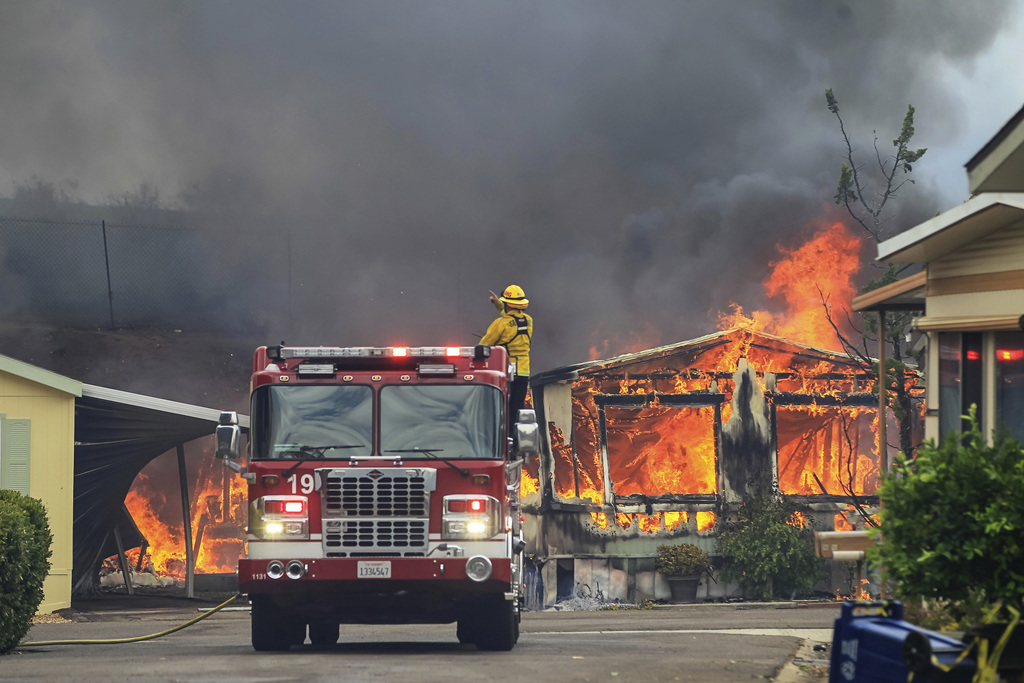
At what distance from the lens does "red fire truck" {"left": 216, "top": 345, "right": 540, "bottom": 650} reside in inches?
433

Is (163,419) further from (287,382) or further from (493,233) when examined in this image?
(493,233)

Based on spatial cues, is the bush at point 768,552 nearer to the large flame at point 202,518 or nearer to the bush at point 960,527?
the large flame at point 202,518

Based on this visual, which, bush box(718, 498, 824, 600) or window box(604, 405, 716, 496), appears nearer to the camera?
bush box(718, 498, 824, 600)

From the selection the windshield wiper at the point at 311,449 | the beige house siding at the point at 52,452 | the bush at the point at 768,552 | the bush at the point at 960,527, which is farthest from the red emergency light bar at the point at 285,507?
the bush at the point at 768,552

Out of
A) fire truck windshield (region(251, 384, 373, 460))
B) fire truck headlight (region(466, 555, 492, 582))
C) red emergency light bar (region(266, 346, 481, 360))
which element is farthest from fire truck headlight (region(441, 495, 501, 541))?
red emergency light bar (region(266, 346, 481, 360))

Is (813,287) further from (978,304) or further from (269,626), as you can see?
(269,626)

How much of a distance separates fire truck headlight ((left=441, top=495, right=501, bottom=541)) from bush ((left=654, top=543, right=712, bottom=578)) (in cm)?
1509

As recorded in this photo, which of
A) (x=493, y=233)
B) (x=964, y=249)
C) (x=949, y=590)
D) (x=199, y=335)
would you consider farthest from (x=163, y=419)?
(x=493, y=233)

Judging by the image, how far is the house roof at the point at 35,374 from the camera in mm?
19797

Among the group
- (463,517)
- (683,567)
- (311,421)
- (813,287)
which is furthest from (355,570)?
(813,287)

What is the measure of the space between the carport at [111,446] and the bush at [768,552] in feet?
35.1

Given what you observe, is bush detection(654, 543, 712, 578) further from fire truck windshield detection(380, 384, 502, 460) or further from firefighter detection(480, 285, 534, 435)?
fire truck windshield detection(380, 384, 502, 460)

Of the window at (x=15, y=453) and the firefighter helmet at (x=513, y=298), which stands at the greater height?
the firefighter helmet at (x=513, y=298)

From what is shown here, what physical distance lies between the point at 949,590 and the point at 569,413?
751 inches
